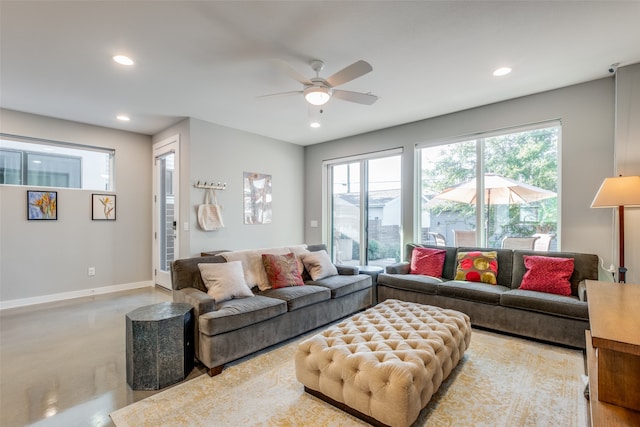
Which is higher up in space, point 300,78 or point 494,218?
point 300,78

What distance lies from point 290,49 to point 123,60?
5.37ft

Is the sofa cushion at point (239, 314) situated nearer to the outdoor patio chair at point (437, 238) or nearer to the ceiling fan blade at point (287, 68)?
the ceiling fan blade at point (287, 68)

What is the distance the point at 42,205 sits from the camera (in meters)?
4.42

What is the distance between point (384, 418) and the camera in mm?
1683

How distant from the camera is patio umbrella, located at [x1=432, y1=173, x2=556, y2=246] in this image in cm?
379

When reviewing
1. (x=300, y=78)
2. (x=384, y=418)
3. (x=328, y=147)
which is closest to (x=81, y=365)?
(x=384, y=418)

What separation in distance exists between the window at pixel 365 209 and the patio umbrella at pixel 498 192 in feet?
3.11

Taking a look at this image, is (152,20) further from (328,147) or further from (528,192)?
(528,192)

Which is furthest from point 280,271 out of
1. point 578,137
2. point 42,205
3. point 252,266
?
point 42,205

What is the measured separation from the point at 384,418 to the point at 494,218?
3356 millimetres

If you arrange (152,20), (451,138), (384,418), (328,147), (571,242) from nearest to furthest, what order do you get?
(384,418) < (152,20) < (571,242) < (451,138) < (328,147)

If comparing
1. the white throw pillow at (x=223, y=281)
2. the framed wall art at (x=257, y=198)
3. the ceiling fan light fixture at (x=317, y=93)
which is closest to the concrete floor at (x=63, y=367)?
the white throw pillow at (x=223, y=281)

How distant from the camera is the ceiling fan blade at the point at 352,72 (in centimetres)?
230

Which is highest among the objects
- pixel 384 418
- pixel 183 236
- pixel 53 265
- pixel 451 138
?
pixel 451 138
